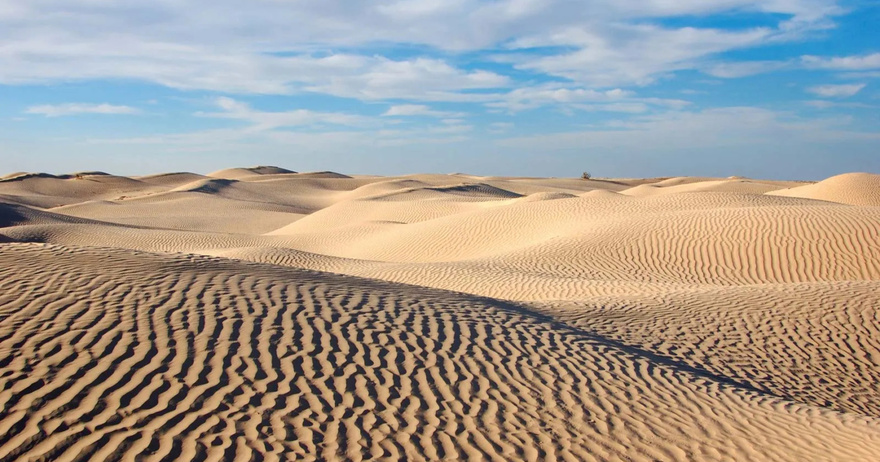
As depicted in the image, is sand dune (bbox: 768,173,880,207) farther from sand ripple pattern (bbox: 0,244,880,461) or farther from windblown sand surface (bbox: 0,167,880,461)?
sand ripple pattern (bbox: 0,244,880,461)

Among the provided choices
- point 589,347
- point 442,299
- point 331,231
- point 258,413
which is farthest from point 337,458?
point 331,231

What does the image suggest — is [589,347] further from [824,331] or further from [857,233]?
[857,233]

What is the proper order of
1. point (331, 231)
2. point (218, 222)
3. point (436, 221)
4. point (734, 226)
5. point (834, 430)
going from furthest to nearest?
point (218, 222), point (331, 231), point (436, 221), point (734, 226), point (834, 430)

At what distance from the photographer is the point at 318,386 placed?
519 cm

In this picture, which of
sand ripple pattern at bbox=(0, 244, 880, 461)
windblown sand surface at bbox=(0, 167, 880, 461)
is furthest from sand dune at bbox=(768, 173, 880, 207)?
sand ripple pattern at bbox=(0, 244, 880, 461)

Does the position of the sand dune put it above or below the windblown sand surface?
above

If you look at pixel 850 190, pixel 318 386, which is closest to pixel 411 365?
pixel 318 386

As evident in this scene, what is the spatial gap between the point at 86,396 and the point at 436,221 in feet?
72.9

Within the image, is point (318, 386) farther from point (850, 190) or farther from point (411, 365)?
point (850, 190)

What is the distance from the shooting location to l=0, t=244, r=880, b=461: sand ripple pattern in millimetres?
4281

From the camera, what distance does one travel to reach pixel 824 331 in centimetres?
968

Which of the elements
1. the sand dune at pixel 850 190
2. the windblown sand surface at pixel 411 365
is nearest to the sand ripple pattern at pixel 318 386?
the windblown sand surface at pixel 411 365

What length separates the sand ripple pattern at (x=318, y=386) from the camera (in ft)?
14.0

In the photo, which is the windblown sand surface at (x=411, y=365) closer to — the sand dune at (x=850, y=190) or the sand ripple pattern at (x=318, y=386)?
the sand ripple pattern at (x=318, y=386)
